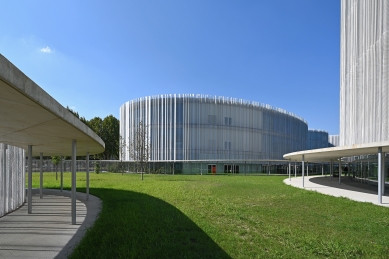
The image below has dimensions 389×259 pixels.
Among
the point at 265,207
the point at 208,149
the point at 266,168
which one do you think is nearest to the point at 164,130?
the point at 208,149

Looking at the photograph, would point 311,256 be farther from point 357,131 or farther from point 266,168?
point 266,168

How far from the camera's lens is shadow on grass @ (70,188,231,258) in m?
6.81

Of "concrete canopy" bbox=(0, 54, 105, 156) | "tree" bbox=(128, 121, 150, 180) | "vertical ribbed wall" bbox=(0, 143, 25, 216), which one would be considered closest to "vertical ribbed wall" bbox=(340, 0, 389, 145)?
"tree" bbox=(128, 121, 150, 180)

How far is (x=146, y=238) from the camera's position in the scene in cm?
795

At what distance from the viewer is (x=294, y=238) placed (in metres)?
8.13

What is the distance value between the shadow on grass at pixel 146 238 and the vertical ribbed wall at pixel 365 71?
2329 cm

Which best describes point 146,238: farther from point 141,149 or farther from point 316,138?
point 316,138

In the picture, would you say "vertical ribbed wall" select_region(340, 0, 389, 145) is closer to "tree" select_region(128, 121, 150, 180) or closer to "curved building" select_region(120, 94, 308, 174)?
"curved building" select_region(120, 94, 308, 174)

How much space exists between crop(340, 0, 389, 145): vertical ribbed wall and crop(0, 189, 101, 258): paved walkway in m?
25.6

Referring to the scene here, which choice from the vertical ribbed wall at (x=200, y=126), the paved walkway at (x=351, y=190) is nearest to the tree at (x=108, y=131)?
the vertical ribbed wall at (x=200, y=126)

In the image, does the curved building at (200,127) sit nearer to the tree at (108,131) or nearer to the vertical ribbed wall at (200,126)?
the vertical ribbed wall at (200,126)

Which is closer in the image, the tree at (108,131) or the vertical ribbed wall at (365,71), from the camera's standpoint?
the vertical ribbed wall at (365,71)

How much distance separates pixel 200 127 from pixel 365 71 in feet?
103

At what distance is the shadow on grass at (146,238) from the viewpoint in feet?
22.4
